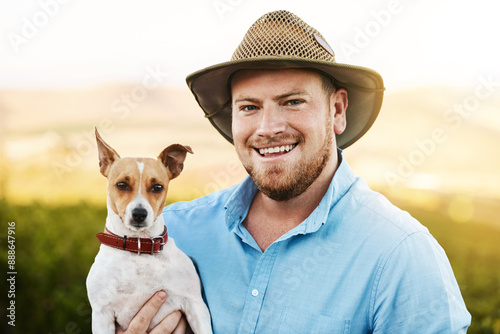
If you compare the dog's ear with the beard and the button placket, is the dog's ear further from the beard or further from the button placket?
the button placket

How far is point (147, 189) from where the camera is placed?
2354 millimetres

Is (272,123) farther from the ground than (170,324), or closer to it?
farther from the ground

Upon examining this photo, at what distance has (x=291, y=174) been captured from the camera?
2.39 meters

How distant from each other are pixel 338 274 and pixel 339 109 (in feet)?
3.12

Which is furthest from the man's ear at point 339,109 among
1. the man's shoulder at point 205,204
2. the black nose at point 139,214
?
the black nose at point 139,214

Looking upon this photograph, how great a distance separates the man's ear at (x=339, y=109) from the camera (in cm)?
262

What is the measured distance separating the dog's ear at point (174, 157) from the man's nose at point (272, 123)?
0.39 m

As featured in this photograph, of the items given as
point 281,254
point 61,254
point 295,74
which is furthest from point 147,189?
point 61,254

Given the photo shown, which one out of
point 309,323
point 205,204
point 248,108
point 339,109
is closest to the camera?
point 309,323

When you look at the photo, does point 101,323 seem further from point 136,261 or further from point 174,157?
point 174,157

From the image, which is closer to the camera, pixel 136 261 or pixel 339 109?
pixel 136 261

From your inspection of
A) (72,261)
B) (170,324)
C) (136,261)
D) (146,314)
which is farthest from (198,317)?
(72,261)

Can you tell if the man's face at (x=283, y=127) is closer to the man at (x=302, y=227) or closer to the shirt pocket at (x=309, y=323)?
the man at (x=302, y=227)

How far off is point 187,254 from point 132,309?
1.34 ft
